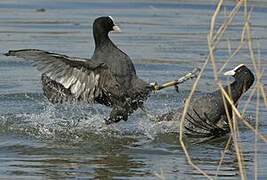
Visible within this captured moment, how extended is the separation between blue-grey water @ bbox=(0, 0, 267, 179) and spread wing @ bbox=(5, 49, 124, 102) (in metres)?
0.36

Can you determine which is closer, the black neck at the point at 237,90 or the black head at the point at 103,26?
the black neck at the point at 237,90

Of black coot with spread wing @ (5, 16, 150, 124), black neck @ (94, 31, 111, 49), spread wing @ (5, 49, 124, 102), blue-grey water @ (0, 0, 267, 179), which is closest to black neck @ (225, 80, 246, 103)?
blue-grey water @ (0, 0, 267, 179)

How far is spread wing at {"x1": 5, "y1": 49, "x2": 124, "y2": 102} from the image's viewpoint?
7.50 m

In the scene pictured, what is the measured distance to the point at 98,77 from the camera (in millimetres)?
7855

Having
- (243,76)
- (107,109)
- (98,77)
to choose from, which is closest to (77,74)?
(98,77)

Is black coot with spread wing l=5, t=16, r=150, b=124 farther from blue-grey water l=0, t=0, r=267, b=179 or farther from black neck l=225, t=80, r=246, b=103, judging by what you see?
black neck l=225, t=80, r=246, b=103

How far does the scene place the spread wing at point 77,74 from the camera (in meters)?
7.50

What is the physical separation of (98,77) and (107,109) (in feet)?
4.00

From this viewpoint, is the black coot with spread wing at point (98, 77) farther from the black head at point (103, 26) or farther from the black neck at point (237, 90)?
the black neck at point (237, 90)

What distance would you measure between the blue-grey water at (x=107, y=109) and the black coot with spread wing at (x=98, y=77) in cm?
24

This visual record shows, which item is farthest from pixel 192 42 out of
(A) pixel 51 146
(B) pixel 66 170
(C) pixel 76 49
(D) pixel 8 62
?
(B) pixel 66 170

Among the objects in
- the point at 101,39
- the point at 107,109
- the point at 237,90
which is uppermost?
the point at 101,39

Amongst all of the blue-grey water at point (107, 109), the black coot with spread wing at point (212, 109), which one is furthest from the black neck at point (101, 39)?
the black coot with spread wing at point (212, 109)

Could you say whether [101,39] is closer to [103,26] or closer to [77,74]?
[103,26]
